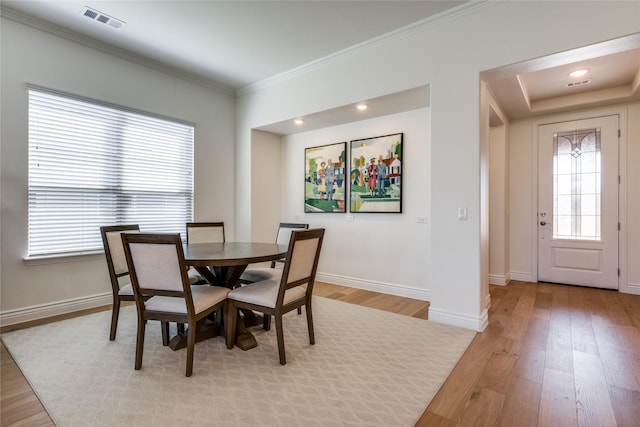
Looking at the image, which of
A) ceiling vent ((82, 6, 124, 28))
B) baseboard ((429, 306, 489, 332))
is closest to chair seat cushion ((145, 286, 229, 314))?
baseboard ((429, 306, 489, 332))

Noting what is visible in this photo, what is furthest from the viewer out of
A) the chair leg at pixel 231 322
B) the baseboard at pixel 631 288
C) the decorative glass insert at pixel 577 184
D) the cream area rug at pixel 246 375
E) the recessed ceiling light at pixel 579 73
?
the decorative glass insert at pixel 577 184

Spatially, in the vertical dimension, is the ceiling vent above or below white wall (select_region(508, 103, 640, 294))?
above

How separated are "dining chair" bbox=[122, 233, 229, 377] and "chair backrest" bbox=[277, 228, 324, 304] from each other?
593mm

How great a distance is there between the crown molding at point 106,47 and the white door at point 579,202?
494cm

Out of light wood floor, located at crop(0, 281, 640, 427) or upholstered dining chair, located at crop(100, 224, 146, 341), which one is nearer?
light wood floor, located at crop(0, 281, 640, 427)

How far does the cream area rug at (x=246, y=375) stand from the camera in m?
1.64

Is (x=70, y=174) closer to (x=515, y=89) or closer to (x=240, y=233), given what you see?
(x=240, y=233)

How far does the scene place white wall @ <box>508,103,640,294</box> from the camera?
391 centimetres

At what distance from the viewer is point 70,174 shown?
3.26m

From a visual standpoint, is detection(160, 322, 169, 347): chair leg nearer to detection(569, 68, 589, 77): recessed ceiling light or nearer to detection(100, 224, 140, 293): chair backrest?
detection(100, 224, 140, 293): chair backrest

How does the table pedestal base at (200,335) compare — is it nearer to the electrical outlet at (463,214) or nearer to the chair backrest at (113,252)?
the chair backrest at (113,252)

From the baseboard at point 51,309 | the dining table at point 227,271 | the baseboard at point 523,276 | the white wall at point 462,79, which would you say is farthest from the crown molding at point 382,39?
the baseboard at point 523,276

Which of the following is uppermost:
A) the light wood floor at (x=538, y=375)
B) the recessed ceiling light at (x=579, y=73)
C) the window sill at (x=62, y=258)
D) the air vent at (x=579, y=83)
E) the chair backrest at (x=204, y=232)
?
the air vent at (x=579, y=83)

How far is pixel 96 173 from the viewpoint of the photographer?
3.45 meters
